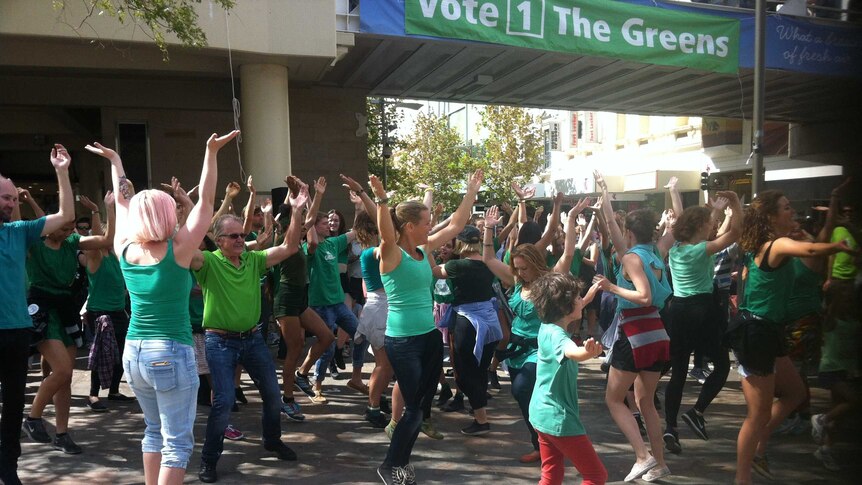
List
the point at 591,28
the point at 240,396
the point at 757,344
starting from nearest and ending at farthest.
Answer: the point at 757,344 → the point at 240,396 → the point at 591,28

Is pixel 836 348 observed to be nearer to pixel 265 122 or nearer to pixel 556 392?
pixel 556 392

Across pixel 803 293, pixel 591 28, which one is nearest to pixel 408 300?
pixel 803 293

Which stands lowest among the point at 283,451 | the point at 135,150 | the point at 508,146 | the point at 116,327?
the point at 283,451

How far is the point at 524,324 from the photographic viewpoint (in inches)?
204

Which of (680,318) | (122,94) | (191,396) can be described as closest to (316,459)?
(191,396)

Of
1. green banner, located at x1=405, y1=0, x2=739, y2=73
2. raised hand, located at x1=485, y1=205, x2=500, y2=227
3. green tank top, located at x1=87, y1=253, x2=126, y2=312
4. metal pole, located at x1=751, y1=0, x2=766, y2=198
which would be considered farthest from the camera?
green banner, located at x1=405, y1=0, x2=739, y2=73

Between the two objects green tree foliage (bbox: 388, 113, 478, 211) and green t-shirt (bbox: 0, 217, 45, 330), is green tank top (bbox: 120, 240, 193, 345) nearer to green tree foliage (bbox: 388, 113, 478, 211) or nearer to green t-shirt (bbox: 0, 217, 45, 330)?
green t-shirt (bbox: 0, 217, 45, 330)

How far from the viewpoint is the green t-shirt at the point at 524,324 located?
201 inches

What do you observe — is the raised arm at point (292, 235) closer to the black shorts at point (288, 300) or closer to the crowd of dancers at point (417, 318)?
the crowd of dancers at point (417, 318)

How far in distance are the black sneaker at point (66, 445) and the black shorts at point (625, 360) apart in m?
4.22

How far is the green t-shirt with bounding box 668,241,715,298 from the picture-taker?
5.56 m

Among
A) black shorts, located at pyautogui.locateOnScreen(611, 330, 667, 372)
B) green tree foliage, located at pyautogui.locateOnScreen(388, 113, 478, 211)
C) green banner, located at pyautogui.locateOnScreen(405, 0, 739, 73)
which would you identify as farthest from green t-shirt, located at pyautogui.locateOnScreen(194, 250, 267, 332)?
green tree foliage, located at pyautogui.locateOnScreen(388, 113, 478, 211)

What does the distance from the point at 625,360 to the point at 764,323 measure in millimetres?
926

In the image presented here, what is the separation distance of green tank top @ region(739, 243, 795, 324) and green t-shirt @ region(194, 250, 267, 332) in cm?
344
